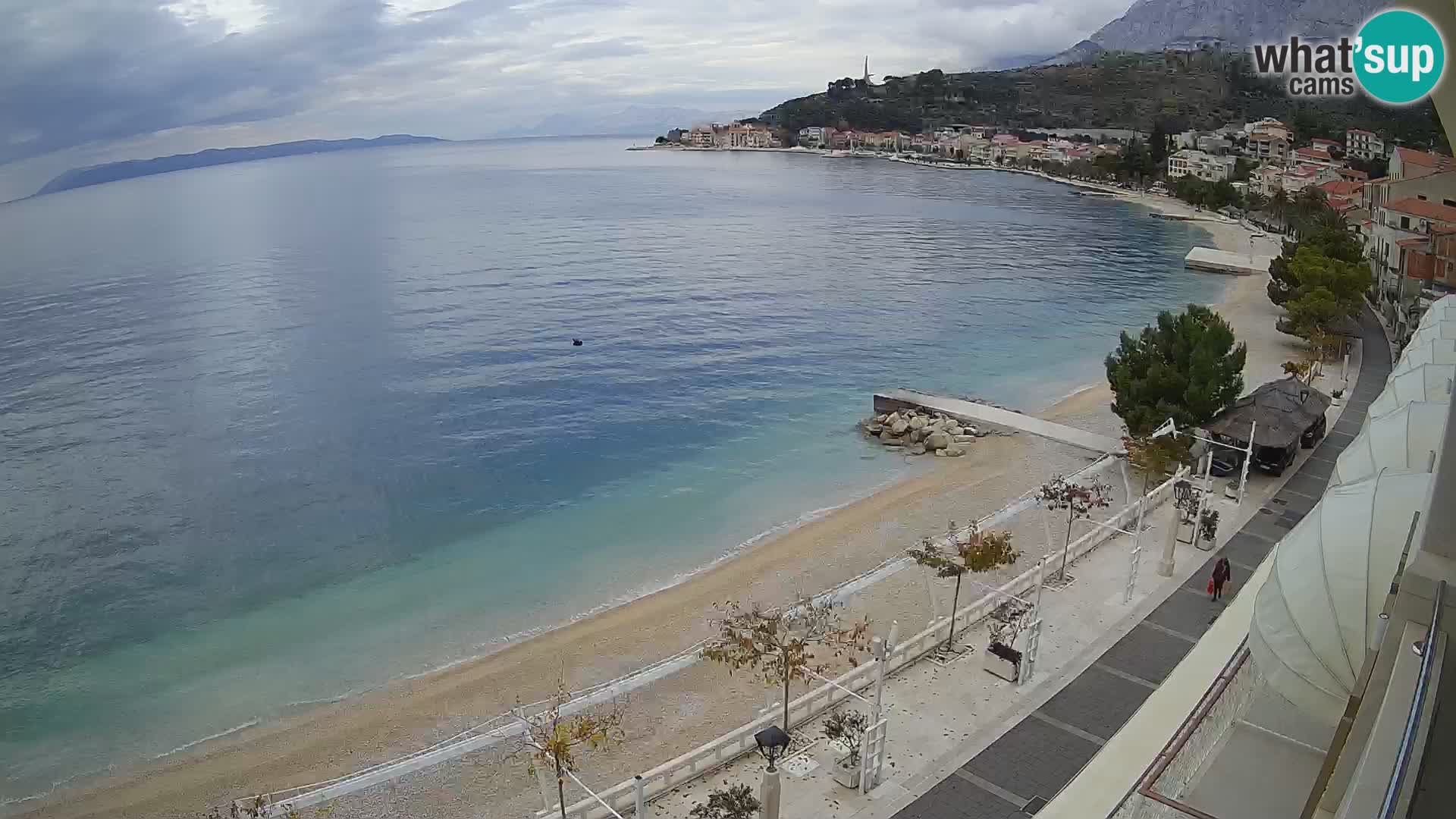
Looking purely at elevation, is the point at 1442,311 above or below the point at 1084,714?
above

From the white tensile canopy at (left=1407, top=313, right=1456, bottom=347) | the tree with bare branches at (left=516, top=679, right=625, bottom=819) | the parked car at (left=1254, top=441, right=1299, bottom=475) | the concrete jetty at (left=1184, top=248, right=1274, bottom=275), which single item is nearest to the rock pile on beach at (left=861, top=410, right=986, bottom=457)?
the parked car at (left=1254, top=441, right=1299, bottom=475)

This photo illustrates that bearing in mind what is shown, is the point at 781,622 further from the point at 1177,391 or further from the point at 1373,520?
the point at 1177,391

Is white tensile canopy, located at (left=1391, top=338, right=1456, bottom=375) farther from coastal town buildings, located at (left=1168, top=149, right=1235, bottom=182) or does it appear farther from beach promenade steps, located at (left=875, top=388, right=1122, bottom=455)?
coastal town buildings, located at (left=1168, top=149, right=1235, bottom=182)

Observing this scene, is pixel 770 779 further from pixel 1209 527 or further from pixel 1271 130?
pixel 1271 130

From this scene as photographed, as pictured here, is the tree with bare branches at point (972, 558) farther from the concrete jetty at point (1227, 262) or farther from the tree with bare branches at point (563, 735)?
the concrete jetty at point (1227, 262)

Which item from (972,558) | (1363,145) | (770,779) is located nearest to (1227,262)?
(972,558)

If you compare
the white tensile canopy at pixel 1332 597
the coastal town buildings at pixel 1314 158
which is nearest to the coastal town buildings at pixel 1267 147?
the coastal town buildings at pixel 1314 158
